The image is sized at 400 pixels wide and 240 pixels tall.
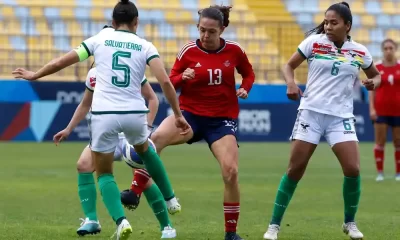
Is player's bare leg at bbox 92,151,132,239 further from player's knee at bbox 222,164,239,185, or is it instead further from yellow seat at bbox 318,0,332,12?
yellow seat at bbox 318,0,332,12

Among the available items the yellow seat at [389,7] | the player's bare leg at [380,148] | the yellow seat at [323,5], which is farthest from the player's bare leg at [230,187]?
the yellow seat at [389,7]

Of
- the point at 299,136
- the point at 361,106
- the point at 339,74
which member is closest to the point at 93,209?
the point at 299,136

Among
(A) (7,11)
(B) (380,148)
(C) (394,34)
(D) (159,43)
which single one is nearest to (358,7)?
(C) (394,34)

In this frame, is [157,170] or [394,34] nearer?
[157,170]

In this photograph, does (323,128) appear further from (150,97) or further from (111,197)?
(111,197)

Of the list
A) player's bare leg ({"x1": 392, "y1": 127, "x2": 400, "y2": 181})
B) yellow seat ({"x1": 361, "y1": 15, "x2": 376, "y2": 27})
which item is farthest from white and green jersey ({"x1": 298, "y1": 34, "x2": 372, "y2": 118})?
yellow seat ({"x1": 361, "y1": 15, "x2": 376, "y2": 27})

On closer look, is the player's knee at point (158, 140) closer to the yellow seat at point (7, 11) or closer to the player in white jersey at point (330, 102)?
the player in white jersey at point (330, 102)

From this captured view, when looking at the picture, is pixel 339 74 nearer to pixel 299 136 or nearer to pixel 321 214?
pixel 299 136

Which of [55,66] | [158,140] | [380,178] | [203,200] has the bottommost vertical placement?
[380,178]

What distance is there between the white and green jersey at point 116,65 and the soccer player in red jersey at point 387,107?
28.2ft

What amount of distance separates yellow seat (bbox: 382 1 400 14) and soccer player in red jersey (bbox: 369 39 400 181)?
1694 cm

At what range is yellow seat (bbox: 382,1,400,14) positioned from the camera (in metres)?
32.7

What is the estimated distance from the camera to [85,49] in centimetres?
768

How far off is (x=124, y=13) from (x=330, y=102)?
2.19 m
